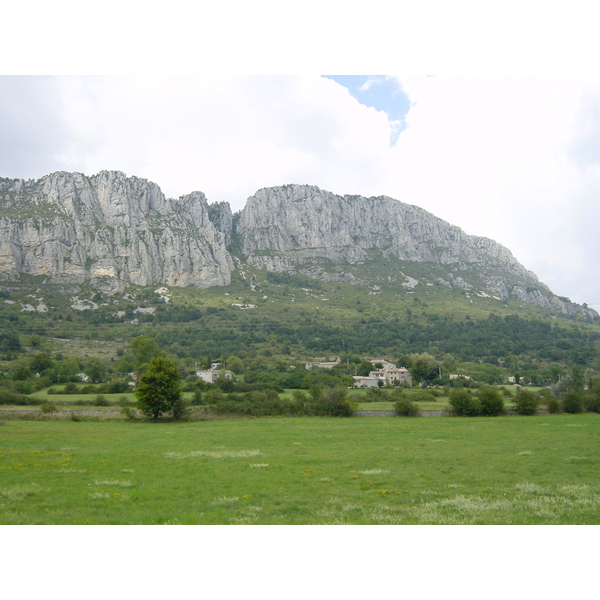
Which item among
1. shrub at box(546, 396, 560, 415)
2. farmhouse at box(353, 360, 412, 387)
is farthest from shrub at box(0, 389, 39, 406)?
shrub at box(546, 396, 560, 415)

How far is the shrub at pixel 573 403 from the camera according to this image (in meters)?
56.6

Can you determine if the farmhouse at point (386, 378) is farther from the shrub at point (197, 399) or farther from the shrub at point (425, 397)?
the shrub at point (197, 399)

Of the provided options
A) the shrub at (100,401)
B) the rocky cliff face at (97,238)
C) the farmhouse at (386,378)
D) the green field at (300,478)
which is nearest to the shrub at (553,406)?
the green field at (300,478)

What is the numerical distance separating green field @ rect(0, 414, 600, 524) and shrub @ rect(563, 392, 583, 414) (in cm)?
2523

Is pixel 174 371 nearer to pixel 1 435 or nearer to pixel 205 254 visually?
pixel 1 435

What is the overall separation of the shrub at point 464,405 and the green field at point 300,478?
18921mm

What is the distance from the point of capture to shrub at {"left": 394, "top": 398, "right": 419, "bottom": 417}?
5480cm

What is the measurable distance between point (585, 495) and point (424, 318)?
163769mm

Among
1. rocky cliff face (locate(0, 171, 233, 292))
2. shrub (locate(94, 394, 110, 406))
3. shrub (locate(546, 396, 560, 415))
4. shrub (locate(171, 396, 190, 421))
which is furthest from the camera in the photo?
rocky cliff face (locate(0, 171, 233, 292))

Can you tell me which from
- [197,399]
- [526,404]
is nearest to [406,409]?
[526,404]

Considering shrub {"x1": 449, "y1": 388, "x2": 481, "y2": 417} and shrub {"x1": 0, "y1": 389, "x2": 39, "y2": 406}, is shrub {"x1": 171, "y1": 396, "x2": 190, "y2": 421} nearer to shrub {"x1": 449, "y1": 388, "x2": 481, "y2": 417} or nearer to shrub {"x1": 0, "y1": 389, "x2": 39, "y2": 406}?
shrub {"x1": 0, "y1": 389, "x2": 39, "y2": 406}

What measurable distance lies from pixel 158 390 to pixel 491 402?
1760 inches

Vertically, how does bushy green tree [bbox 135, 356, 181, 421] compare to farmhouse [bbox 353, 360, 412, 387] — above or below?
above

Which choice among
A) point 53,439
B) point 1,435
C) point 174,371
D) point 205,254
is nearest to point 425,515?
point 53,439
